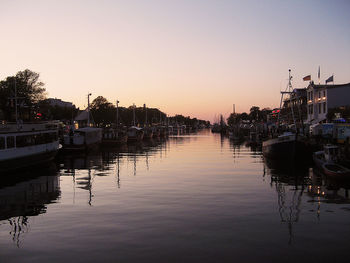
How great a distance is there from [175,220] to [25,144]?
28.5 metres

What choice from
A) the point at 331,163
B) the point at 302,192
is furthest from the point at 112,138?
the point at 302,192

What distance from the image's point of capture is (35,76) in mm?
102875

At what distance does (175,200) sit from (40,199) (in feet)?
32.2

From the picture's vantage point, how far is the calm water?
13938 millimetres

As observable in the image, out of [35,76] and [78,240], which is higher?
[35,76]

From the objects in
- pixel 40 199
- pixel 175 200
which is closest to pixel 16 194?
pixel 40 199

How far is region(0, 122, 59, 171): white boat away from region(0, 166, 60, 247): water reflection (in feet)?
5.38

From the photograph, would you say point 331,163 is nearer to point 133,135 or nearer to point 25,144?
point 25,144

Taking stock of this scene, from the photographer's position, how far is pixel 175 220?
18750 millimetres

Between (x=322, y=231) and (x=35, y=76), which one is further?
(x=35, y=76)

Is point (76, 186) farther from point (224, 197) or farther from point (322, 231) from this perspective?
point (322, 231)

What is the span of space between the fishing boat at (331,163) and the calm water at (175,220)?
3.82 ft

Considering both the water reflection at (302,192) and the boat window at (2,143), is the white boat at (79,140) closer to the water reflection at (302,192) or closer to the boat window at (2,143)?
the boat window at (2,143)

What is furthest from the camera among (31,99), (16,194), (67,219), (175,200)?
(31,99)
